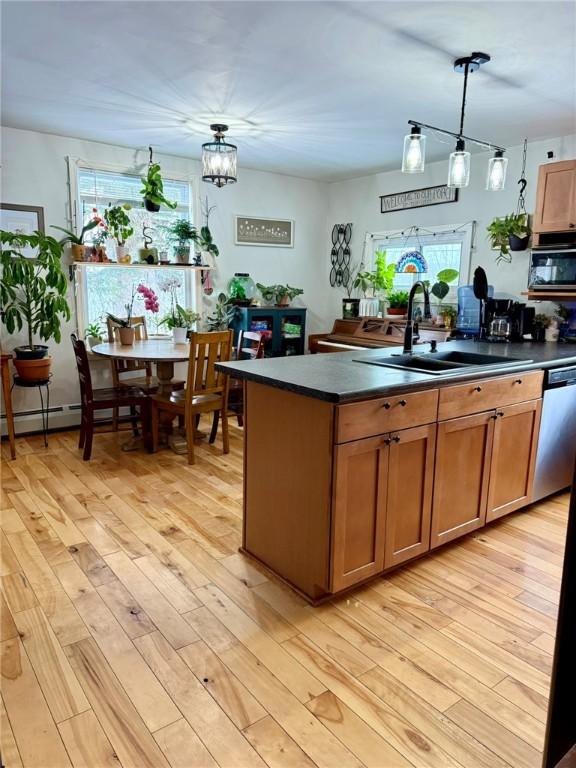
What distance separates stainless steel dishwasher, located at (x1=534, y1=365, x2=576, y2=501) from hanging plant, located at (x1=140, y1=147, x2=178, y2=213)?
3450 mm

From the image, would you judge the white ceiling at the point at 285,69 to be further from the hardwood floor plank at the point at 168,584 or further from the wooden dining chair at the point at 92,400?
the hardwood floor plank at the point at 168,584

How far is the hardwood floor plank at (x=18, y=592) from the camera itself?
2.10 m

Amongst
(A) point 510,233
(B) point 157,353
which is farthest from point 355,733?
(A) point 510,233

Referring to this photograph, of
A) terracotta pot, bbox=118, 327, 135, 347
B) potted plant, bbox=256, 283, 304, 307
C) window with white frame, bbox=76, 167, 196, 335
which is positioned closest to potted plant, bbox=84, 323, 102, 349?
window with white frame, bbox=76, 167, 196, 335

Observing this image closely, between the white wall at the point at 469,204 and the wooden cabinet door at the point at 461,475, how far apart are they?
2261 millimetres

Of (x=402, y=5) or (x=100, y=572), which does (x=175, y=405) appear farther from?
(x=402, y=5)

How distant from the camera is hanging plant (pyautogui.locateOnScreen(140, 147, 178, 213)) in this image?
175 inches

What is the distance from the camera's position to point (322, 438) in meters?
1.98

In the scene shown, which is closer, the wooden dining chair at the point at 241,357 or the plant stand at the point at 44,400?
the plant stand at the point at 44,400

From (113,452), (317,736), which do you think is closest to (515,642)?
(317,736)

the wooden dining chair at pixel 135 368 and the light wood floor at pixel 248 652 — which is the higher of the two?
the wooden dining chair at pixel 135 368

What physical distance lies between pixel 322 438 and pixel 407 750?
1.00 m

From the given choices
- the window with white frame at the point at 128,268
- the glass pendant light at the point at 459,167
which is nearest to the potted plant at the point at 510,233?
the glass pendant light at the point at 459,167

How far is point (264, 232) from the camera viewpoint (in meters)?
5.52
